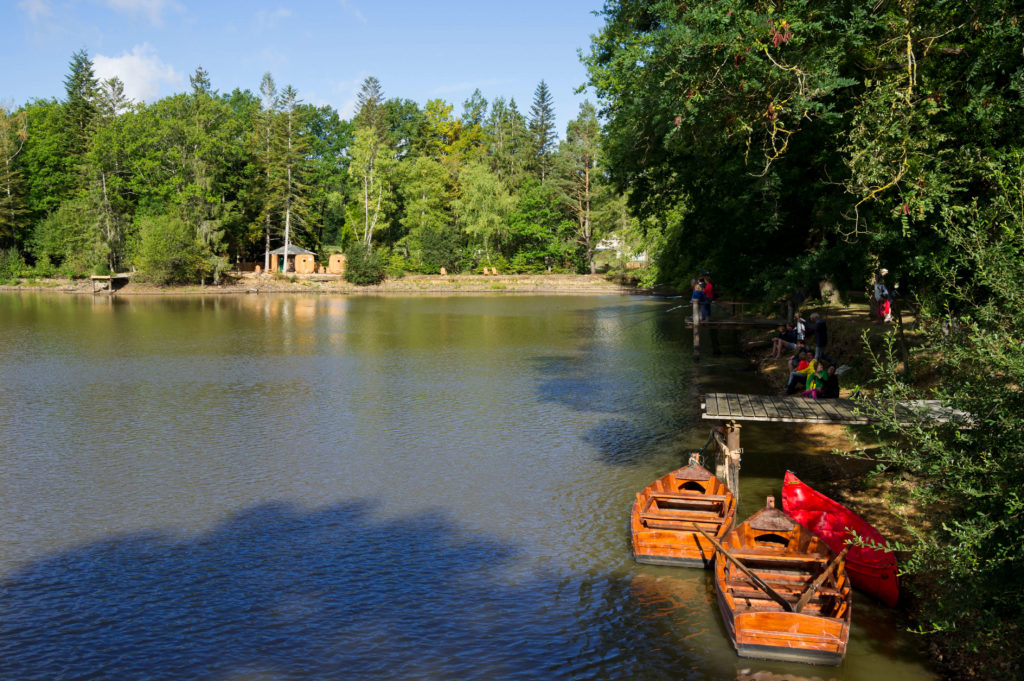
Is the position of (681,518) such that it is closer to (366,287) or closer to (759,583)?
(759,583)

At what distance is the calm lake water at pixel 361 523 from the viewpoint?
1032 centimetres

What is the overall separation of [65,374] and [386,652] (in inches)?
1036

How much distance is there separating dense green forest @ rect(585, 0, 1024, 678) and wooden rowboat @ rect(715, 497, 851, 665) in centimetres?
115

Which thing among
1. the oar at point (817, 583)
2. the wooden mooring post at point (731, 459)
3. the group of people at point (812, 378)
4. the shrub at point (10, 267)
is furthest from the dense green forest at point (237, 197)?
the oar at point (817, 583)

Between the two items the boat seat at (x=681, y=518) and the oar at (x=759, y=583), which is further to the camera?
the boat seat at (x=681, y=518)

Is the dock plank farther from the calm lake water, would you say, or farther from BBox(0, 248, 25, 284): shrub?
BBox(0, 248, 25, 284): shrub

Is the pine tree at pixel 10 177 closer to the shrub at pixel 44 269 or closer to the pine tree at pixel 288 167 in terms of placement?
the shrub at pixel 44 269

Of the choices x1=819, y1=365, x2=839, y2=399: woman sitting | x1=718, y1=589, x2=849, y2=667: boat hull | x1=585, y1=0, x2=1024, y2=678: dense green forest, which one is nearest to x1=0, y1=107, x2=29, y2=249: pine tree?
x1=585, y1=0, x2=1024, y2=678: dense green forest

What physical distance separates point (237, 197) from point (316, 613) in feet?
294

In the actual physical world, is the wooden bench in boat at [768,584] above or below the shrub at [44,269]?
below

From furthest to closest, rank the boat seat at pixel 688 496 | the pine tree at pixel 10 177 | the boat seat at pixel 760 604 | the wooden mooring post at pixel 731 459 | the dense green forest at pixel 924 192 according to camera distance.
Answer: the pine tree at pixel 10 177, the wooden mooring post at pixel 731 459, the boat seat at pixel 688 496, the boat seat at pixel 760 604, the dense green forest at pixel 924 192

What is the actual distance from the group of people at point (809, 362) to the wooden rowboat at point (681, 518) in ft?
21.7

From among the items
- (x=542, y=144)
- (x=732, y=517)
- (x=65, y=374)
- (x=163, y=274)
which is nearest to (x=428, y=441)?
(x=732, y=517)

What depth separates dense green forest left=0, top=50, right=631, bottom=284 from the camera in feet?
284
